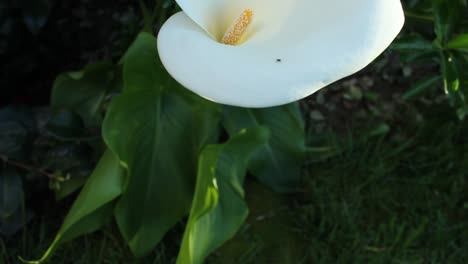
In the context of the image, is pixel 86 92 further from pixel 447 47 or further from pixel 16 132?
pixel 447 47

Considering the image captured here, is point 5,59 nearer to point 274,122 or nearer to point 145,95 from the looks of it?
point 145,95

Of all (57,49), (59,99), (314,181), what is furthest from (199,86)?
(57,49)

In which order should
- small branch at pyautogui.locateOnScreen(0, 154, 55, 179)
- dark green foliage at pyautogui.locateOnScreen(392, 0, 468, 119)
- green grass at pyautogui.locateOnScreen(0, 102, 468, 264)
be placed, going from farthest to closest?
green grass at pyautogui.locateOnScreen(0, 102, 468, 264) < small branch at pyautogui.locateOnScreen(0, 154, 55, 179) < dark green foliage at pyautogui.locateOnScreen(392, 0, 468, 119)

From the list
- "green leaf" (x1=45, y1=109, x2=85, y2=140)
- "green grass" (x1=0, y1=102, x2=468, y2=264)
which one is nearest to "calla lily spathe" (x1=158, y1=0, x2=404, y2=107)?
"green leaf" (x1=45, y1=109, x2=85, y2=140)

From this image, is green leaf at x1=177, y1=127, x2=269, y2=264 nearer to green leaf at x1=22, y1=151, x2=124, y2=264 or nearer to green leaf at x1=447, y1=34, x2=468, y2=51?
green leaf at x1=22, y1=151, x2=124, y2=264

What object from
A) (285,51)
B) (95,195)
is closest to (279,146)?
(95,195)

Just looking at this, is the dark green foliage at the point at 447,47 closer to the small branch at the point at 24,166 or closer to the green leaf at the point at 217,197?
the green leaf at the point at 217,197

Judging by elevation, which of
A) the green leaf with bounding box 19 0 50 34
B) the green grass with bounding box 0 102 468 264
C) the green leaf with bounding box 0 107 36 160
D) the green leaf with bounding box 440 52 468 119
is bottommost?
the green grass with bounding box 0 102 468 264
